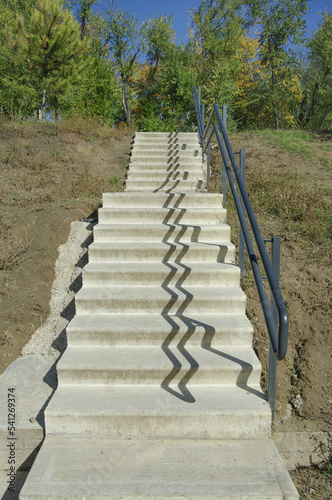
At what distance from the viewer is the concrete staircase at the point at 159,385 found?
215 cm

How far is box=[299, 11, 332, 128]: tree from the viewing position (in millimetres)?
20230

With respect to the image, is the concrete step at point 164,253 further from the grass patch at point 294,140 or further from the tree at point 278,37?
the tree at point 278,37

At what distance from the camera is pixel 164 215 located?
14.9 feet

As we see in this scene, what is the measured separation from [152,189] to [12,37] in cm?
833

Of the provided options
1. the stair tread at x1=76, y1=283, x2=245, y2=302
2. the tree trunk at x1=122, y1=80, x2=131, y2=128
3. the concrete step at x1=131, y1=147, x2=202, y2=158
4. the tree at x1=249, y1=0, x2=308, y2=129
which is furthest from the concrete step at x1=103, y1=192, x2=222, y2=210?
the tree at x1=249, y1=0, x2=308, y2=129

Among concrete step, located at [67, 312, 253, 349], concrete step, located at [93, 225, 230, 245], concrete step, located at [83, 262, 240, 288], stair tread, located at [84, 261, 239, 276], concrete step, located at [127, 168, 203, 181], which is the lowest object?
concrete step, located at [67, 312, 253, 349]

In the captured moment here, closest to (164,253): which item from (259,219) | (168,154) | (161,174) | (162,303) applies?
(162,303)

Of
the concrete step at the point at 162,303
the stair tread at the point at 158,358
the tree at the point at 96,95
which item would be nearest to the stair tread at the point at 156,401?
the stair tread at the point at 158,358

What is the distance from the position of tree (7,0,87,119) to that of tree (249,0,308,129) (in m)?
10.2

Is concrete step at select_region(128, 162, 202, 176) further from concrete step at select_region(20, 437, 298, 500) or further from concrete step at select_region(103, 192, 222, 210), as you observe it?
concrete step at select_region(20, 437, 298, 500)

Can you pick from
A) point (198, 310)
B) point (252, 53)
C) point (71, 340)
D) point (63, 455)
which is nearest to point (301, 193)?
point (198, 310)

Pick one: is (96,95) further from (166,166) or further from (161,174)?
(161,174)

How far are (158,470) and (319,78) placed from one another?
26890mm

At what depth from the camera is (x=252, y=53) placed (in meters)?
27.5
